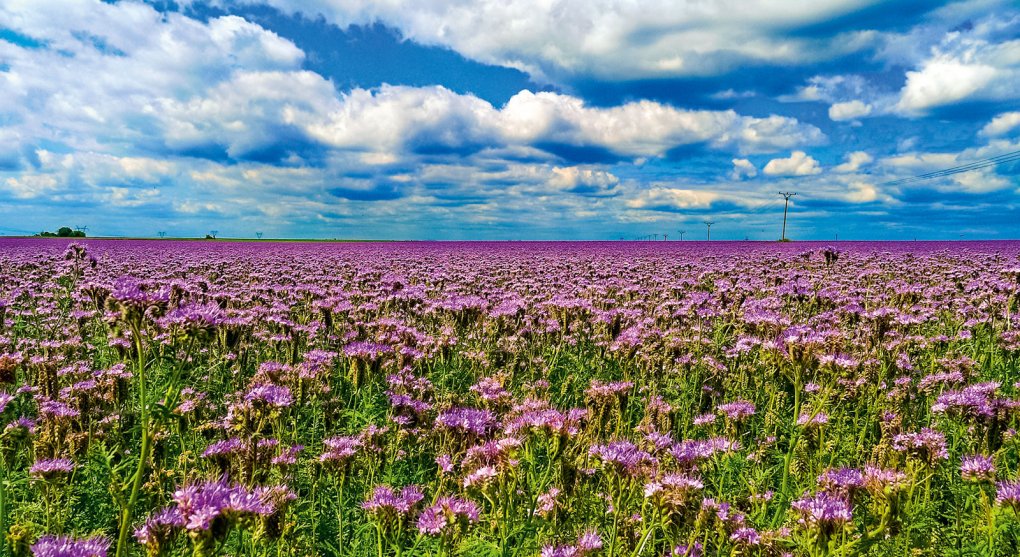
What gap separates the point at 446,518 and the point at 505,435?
27.7 inches

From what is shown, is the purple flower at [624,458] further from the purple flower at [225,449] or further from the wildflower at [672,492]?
the purple flower at [225,449]

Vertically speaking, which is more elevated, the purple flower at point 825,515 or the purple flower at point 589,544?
the purple flower at point 825,515

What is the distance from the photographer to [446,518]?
280cm

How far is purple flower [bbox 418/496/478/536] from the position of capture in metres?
2.77

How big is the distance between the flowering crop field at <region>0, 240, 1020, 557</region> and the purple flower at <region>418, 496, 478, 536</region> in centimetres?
1

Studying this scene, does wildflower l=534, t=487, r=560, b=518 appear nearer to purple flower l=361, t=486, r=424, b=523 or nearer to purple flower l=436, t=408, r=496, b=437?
purple flower l=436, t=408, r=496, b=437

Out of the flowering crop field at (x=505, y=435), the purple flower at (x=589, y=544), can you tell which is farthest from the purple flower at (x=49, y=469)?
the purple flower at (x=589, y=544)

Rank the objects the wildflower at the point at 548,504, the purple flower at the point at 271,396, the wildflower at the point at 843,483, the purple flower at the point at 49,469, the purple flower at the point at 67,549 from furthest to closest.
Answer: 1. the purple flower at the point at 271,396
2. the wildflower at the point at 548,504
3. the purple flower at the point at 49,469
4. the wildflower at the point at 843,483
5. the purple flower at the point at 67,549

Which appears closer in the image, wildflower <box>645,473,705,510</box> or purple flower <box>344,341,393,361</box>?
wildflower <box>645,473,705,510</box>

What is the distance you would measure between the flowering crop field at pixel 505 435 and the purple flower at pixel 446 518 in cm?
1

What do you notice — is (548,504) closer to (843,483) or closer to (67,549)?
(843,483)

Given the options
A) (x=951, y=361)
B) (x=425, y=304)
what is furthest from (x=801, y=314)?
(x=425, y=304)

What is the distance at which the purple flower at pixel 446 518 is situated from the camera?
2.77 metres

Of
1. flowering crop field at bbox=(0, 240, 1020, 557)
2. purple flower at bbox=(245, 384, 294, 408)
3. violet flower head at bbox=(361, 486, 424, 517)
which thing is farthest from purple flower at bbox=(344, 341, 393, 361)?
violet flower head at bbox=(361, 486, 424, 517)
